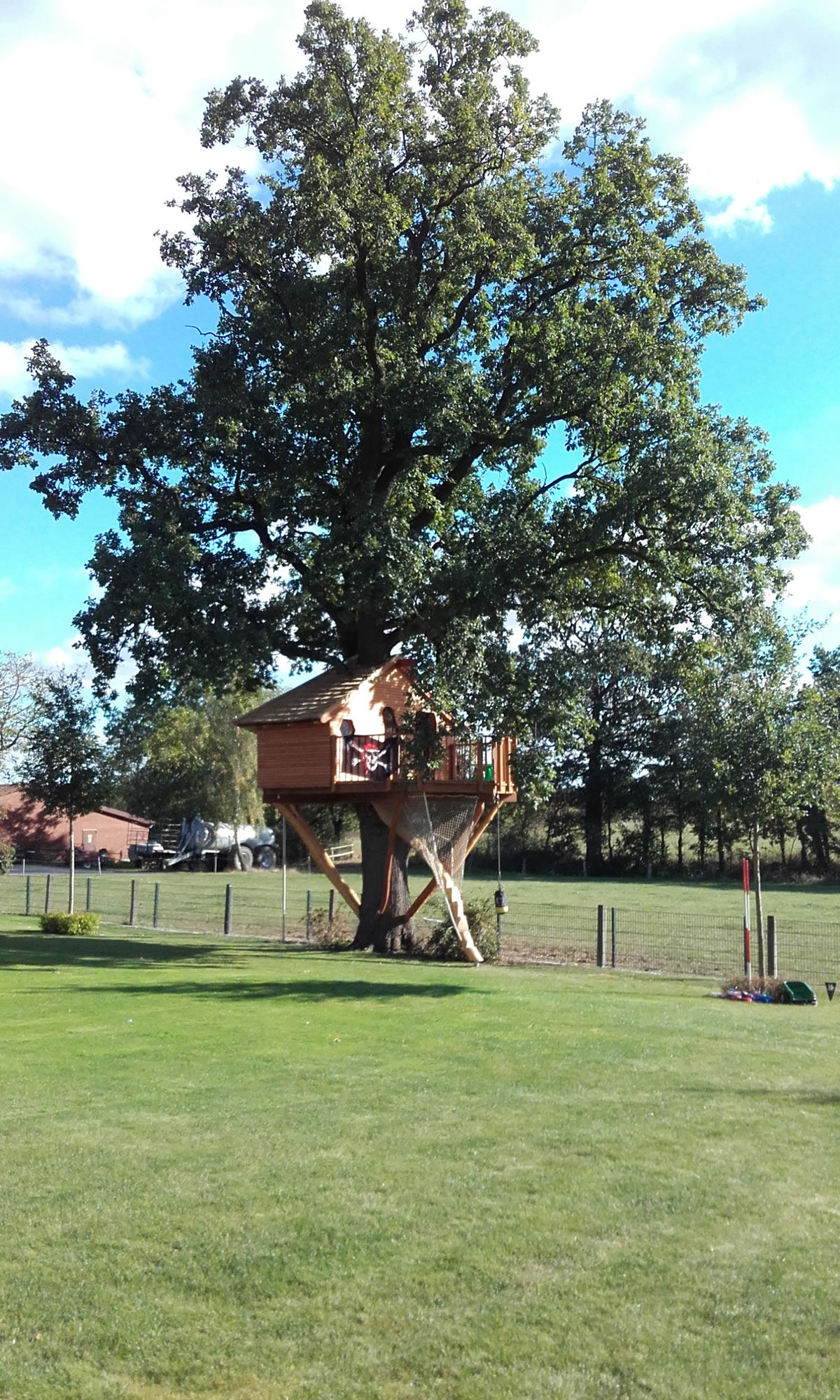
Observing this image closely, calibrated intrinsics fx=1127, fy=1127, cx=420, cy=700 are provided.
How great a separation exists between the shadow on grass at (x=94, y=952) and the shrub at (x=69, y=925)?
48 centimetres

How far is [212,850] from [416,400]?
47.3 meters

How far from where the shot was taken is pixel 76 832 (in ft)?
236

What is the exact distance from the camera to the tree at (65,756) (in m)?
27.0

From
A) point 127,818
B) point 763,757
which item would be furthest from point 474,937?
point 127,818

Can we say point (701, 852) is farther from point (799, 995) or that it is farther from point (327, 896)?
point (799, 995)

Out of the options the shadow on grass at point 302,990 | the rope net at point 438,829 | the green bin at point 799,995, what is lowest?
the green bin at point 799,995

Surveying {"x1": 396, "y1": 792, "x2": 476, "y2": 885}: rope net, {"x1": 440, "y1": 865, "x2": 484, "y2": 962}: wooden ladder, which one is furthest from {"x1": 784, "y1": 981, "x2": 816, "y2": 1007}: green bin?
{"x1": 396, "y1": 792, "x2": 476, "y2": 885}: rope net

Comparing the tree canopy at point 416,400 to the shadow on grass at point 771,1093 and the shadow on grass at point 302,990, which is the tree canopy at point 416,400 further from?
the shadow on grass at point 771,1093

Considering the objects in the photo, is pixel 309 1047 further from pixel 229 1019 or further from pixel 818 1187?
pixel 818 1187

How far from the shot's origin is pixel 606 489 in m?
21.7

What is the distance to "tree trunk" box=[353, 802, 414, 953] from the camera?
23.3m

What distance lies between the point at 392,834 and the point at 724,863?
135 ft

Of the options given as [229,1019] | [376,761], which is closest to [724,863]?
[376,761]

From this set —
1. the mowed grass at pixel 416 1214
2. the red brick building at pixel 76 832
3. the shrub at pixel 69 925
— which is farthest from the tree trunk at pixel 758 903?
the red brick building at pixel 76 832
